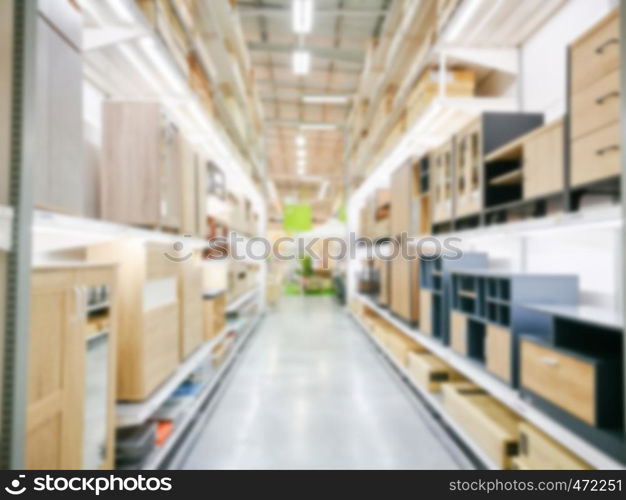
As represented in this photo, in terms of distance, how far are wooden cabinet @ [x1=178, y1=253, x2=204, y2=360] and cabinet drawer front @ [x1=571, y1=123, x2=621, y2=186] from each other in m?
2.16

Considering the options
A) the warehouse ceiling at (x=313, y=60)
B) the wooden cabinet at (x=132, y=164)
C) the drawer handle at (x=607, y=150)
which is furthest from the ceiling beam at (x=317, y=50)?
the drawer handle at (x=607, y=150)

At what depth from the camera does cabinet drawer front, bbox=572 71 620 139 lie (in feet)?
4.43

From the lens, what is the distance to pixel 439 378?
308 centimetres

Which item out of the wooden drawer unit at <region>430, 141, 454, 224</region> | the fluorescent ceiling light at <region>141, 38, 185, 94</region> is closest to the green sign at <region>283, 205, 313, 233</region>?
the wooden drawer unit at <region>430, 141, 454, 224</region>

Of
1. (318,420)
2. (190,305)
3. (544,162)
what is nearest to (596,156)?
(544,162)

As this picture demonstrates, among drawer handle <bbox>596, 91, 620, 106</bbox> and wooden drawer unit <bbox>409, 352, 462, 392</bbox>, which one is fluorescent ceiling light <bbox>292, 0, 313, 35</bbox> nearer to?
drawer handle <bbox>596, 91, 620, 106</bbox>

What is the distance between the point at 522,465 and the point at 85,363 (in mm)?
1856

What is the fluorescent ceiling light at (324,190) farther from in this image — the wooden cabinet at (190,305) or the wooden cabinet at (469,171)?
the wooden cabinet at (190,305)

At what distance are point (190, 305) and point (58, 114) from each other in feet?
5.53

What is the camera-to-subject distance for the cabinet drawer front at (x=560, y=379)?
4.41ft

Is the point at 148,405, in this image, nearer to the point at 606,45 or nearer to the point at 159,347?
the point at 159,347

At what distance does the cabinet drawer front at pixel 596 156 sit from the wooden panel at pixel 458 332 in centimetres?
125

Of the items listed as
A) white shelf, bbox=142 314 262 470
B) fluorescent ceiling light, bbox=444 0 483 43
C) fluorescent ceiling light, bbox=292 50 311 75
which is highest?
fluorescent ceiling light, bbox=292 50 311 75
